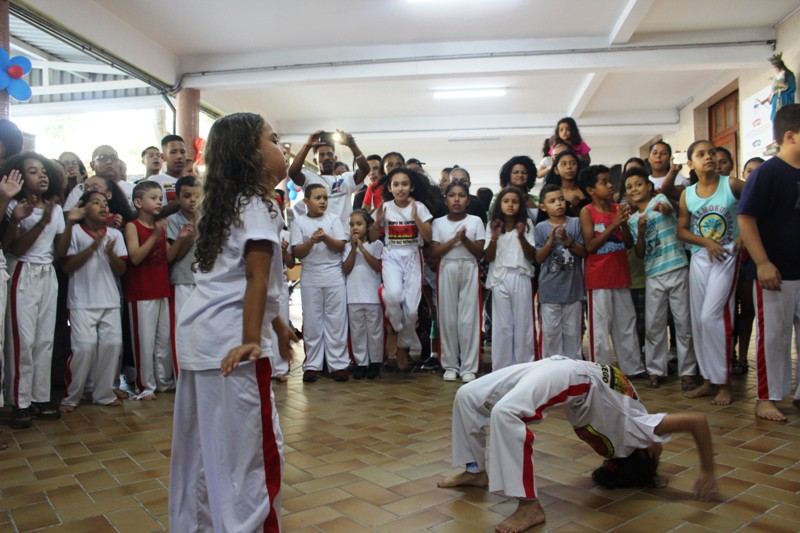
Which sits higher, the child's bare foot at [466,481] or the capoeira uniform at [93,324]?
the capoeira uniform at [93,324]

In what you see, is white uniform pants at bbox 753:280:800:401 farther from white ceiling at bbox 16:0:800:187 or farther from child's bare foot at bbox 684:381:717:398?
white ceiling at bbox 16:0:800:187

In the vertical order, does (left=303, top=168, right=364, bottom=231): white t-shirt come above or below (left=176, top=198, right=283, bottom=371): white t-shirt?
above

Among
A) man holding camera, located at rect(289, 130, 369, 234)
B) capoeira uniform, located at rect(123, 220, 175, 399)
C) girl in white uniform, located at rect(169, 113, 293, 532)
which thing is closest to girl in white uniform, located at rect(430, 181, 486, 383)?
man holding camera, located at rect(289, 130, 369, 234)

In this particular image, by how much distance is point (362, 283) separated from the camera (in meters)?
5.06

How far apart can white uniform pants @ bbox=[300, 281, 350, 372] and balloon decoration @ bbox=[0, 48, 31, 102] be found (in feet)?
10.6

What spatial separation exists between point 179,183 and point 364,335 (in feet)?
6.17

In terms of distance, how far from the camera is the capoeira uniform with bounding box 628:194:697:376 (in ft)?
14.0

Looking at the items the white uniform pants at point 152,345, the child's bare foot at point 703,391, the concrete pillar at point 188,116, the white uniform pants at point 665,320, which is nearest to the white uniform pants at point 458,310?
the white uniform pants at point 665,320

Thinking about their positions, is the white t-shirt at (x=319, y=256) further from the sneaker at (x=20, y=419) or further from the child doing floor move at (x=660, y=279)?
the child doing floor move at (x=660, y=279)

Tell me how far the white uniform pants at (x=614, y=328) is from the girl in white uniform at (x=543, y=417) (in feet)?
6.68

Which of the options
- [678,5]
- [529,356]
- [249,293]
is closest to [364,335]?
[529,356]

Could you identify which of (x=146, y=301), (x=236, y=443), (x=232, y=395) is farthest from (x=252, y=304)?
(x=146, y=301)

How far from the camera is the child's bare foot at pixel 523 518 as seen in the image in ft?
6.84

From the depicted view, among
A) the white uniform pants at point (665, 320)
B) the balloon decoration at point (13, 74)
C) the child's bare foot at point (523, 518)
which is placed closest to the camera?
the child's bare foot at point (523, 518)
